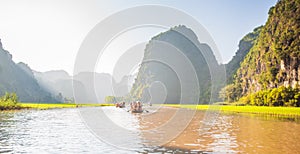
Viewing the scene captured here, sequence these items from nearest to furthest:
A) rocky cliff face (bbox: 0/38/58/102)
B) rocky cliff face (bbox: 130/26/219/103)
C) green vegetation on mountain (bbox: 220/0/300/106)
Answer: green vegetation on mountain (bbox: 220/0/300/106), rocky cliff face (bbox: 0/38/58/102), rocky cliff face (bbox: 130/26/219/103)

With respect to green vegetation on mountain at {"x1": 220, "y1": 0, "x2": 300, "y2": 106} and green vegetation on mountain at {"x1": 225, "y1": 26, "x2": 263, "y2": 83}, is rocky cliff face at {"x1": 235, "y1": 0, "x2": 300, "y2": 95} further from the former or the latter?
green vegetation on mountain at {"x1": 225, "y1": 26, "x2": 263, "y2": 83}

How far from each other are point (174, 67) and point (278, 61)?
106 m

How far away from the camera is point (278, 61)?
73688mm

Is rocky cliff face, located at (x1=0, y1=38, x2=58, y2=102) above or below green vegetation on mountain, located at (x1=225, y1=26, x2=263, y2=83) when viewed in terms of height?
below

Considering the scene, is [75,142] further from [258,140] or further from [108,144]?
[258,140]

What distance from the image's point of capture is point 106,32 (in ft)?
56.3

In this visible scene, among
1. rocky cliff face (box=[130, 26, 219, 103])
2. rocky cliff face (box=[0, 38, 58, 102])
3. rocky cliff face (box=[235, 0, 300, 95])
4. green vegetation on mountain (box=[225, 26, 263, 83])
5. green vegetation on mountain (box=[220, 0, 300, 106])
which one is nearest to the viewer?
green vegetation on mountain (box=[220, 0, 300, 106])

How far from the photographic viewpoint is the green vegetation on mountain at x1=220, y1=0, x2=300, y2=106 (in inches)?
2140

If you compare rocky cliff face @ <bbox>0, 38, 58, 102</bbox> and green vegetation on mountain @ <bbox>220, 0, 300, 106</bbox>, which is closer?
green vegetation on mountain @ <bbox>220, 0, 300, 106</bbox>

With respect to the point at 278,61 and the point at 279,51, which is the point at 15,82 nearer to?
the point at 278,61

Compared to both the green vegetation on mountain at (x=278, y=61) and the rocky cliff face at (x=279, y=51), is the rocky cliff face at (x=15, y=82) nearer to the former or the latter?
the green vegetation on mountain at (x=278, y=61)

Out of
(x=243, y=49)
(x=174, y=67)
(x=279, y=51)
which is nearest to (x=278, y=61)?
(x=279, y=51)

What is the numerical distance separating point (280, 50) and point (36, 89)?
123574 millimetres

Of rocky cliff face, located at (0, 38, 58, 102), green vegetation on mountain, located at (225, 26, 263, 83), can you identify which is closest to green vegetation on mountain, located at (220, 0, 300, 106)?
green vegetation on mountain, located at (225, 26, 263, 83)
